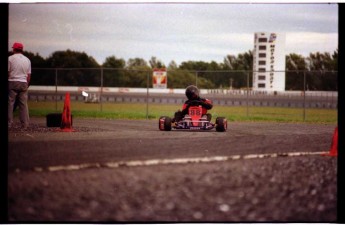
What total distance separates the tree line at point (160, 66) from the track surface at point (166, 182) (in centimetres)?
556

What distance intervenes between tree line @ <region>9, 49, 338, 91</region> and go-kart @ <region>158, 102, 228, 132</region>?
329 centimetres

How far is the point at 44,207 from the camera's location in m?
6.01

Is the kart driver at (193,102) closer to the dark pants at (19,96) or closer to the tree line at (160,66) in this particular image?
the tree line at (160,66)

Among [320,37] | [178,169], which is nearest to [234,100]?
[320,37]

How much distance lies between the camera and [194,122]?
519 inches

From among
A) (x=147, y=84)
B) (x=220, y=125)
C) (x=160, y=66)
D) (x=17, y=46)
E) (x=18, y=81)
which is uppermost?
(x=160, y=66)

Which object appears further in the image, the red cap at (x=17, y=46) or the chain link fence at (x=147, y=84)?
the chain link fence at (x=147, y=84)

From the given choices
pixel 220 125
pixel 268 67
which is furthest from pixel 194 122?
pixel 268 67

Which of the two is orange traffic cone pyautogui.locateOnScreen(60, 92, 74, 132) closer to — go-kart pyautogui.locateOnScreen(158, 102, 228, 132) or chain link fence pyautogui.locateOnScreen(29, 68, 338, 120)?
go-kart pyautogui.locateOnScreen(158, 102, 228, 132)

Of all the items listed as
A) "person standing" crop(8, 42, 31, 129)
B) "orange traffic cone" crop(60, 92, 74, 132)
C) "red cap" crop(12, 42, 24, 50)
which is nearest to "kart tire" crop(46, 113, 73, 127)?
"orange traffic cone" crop(60, 92, 74, 132)

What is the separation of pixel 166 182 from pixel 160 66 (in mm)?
17056

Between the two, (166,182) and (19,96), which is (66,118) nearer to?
(19,96)

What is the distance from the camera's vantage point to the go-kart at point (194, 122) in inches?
515

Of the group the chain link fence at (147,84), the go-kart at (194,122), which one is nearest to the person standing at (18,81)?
the go-kart at (194,122)
